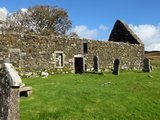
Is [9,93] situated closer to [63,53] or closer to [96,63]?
[63,53]

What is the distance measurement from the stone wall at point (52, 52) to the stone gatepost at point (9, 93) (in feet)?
44.5

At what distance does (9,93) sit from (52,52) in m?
17.4

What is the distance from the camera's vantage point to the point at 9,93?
Result: 853 cm

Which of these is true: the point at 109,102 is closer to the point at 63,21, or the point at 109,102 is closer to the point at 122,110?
the point at 122,110

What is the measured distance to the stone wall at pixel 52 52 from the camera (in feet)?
75.0

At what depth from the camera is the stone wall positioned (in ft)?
75.0

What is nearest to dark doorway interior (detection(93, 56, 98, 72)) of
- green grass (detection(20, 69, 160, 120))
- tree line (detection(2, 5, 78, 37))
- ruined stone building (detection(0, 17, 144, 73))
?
ruined stone building (detection(0, 17, 144, 73))

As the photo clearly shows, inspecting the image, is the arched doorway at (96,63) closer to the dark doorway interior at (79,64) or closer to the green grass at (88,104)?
the dark doorway interior at (79,64)

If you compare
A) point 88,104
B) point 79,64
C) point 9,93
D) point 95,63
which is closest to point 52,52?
point 79,64

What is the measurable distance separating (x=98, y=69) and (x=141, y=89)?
33.8 feet

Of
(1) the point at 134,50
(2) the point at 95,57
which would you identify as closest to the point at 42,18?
(1) the point at 134,50

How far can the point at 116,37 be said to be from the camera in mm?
41312

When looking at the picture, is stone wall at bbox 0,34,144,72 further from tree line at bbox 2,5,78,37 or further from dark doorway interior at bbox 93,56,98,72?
tree line at bbox 2,5,78,37

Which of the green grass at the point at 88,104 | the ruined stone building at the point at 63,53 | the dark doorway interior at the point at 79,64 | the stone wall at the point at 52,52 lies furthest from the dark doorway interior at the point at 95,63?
the green grass at the point at 88,104
